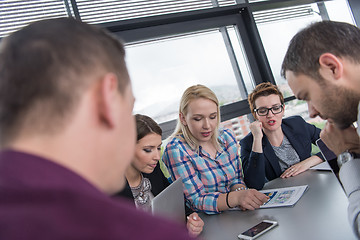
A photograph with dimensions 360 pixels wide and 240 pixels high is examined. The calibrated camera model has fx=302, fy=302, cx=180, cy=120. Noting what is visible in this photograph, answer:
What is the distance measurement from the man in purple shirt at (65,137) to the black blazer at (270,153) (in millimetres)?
1721

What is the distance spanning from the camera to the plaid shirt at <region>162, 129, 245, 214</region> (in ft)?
6.65

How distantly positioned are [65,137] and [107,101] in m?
0.09

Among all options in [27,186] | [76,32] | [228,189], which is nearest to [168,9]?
[228,189]

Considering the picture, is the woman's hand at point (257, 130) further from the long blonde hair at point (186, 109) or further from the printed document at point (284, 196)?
the printed document at point (284, 196)

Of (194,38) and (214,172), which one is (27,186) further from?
(194,38)

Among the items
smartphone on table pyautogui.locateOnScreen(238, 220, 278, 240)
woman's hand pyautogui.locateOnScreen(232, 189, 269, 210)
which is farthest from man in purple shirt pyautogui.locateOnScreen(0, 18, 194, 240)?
woman's hand pyautogui.locateOnScreen(232, 189, 269, 210)

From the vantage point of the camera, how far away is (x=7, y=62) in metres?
0.48

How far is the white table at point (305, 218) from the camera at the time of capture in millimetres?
1194

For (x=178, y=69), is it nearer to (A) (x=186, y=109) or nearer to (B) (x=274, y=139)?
(A) (x=186, y=109)

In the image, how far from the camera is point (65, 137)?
1.49 feet

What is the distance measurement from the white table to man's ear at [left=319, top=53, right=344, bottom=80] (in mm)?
585

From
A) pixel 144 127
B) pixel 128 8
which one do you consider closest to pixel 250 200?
pixel 144 127

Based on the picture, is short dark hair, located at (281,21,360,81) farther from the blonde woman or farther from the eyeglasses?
the eyeglasses

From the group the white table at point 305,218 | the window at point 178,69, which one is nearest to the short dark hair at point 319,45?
the white table at point 305,218
